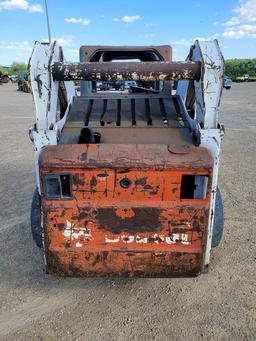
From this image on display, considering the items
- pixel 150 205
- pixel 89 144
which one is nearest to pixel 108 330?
pixel 150 205

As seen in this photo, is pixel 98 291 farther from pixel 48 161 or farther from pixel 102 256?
pixel 48 161

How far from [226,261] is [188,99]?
149 cm

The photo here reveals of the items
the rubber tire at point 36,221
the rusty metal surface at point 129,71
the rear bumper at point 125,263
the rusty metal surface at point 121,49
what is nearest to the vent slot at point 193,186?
the rear bumper at point 125,263

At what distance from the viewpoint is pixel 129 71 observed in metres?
2.49

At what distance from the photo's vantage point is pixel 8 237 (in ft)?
11.9

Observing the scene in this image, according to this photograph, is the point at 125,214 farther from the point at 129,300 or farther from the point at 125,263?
the point at 129,300

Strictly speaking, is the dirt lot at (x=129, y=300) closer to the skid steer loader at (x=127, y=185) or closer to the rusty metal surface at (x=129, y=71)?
the skid steer loader at (x=127, y=185)

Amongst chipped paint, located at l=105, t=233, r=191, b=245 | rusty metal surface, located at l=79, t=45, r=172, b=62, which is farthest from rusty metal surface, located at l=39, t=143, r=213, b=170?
rusty metal surface, located at l=79, t=45, r=172, b=62

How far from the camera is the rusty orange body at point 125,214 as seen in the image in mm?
2223

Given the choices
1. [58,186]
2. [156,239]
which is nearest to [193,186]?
[156,239]

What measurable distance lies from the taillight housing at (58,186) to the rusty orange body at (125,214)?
0.03m

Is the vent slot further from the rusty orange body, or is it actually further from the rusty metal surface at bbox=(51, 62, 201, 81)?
the rusty metal surface at bbox=(51, 62, 201, 81)

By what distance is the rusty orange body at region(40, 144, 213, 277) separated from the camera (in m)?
2.22

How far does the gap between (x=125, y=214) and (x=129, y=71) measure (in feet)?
3.24
